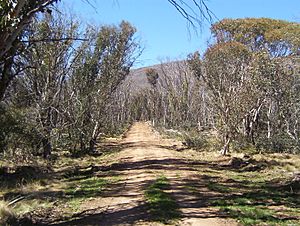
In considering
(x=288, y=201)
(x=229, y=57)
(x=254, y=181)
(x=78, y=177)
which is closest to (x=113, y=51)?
(x=229, y=57)

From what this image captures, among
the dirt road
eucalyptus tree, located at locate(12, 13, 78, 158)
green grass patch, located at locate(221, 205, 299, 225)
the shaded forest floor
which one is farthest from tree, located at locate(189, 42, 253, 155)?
green grass patch, located at locate(221, 205, 299, 225)

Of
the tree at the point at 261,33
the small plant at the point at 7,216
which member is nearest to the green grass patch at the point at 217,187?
the small plant at the point at 7,216

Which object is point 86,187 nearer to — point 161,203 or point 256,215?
point 161,203

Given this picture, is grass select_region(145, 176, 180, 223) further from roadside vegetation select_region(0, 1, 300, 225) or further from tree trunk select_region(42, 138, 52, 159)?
tree trunk select_region(42, 138, 52, 159)

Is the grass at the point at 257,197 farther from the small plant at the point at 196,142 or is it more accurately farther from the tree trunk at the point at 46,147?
the small plant at the point at 196,142

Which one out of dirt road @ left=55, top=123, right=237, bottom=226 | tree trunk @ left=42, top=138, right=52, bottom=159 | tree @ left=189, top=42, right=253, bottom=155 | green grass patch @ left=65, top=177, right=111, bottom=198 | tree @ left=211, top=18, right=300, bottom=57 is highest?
tree @ left=211, top=18, right=300, bottom=57

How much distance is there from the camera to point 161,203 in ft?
31.7

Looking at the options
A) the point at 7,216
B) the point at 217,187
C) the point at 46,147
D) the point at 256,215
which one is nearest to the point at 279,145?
the point at 217,187

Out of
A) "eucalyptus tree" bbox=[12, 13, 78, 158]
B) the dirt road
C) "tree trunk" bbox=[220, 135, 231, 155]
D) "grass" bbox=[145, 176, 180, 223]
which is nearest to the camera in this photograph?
the dirt road

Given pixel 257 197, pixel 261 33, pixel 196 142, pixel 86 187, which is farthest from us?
pixel 261 33

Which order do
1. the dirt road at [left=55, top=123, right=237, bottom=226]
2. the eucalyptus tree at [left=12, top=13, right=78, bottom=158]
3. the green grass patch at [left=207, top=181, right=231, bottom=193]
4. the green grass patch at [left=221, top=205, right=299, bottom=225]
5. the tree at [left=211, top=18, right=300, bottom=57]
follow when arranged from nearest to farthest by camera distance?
the green grass patch at [left=221, top=205, right=299, bottom=225] → the dirt road at [left=55, top=123, right=237, bottom=226] → the green grass patch at [left=207, top=181, right=231, bottom=193] → the eucalyptus tree at [left=12, top=13, right=78, bottom=158] → the tree at [left=211, top=18, right=300, bottom=57]

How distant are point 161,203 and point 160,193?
1258 mm

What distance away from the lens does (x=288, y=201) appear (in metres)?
10.2

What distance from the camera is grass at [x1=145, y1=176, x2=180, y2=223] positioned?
8.42 m
